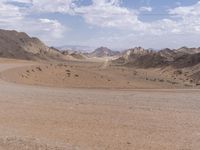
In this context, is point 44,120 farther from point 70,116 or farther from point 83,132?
point 83,132

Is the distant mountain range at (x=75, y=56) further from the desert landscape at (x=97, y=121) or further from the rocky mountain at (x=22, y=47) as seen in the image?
the desert landscape at (x=97, y=121)

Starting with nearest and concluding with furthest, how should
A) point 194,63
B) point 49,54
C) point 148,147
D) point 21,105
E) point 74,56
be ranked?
point 148,147 < point 21,105 < point 194,63 < point 49,54 < point 74,56

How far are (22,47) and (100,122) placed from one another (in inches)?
4597

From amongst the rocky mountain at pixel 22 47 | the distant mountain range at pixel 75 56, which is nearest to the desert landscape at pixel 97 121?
the distant mountain range at pixel 75 56

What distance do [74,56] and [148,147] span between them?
15415cm

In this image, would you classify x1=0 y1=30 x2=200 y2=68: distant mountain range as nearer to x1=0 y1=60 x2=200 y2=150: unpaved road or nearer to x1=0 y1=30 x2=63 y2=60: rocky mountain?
x1=0 y1=30 x2=63 y2=60: rocky mountain

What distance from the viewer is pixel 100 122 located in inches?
534

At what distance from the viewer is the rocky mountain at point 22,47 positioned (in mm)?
112075

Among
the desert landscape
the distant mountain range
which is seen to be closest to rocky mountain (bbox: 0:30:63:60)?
the distant mountain range

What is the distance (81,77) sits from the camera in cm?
3688

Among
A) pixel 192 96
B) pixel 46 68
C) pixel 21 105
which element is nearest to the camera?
pixel 21 105

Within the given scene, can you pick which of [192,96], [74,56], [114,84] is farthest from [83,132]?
[74,56]

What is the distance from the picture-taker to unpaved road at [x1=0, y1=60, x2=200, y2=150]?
35.4 feet

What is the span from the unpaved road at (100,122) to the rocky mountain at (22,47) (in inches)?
3479
